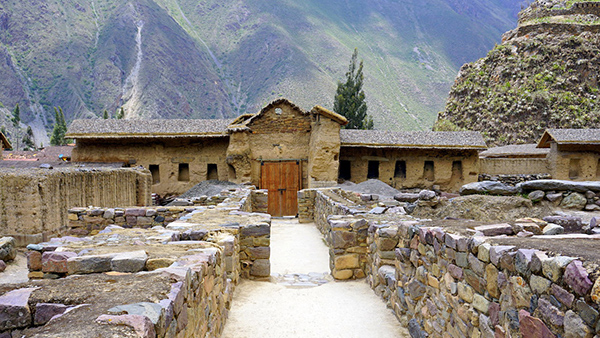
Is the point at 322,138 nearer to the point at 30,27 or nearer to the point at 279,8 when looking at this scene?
the point at 30,27

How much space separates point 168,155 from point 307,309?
15.7 metres

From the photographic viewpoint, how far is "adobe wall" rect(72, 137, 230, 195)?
19.3 m

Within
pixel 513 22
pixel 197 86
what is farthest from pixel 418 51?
pixel 513 22

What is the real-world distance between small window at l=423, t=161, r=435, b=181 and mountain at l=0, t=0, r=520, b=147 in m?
34.7

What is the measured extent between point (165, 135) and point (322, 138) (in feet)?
25.0

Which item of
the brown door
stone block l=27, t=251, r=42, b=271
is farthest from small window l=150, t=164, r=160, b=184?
stone block l=27, t=251, r=42, b=271

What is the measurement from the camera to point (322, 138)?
18219mm

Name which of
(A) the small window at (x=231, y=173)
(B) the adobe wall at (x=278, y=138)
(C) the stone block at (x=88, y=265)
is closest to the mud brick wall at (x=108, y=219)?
(C) the stone block at (x=88, y=265)

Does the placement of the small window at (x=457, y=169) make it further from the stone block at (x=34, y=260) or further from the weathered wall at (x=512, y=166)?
the stone block at (x=34, y=260)

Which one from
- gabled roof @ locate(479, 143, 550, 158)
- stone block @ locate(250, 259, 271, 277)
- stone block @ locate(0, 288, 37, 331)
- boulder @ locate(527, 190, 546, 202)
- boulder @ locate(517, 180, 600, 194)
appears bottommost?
stone block @ locate(250, 259, 271, 277)

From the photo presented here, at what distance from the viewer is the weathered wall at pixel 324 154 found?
1809 cm

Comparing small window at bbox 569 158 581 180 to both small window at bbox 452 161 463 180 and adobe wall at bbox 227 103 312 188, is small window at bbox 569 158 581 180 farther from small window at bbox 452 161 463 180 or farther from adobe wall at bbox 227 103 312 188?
adobe wall at bbox 227 103 312 188

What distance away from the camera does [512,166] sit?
874 inches

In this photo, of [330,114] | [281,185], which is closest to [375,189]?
[330,114]
